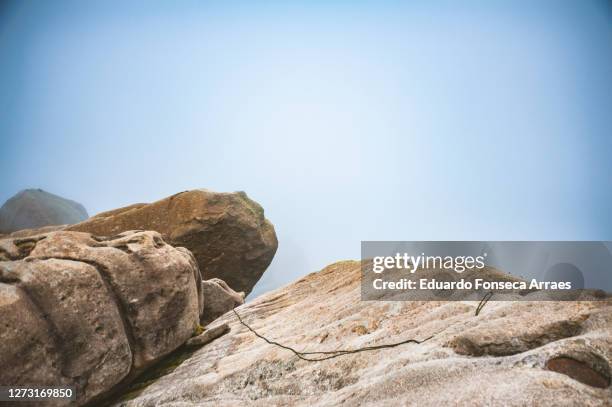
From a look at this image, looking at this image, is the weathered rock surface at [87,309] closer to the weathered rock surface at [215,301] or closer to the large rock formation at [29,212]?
the weathered rock surface at [215,301]

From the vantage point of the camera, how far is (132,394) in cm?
713

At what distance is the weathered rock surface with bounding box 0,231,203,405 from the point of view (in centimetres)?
561

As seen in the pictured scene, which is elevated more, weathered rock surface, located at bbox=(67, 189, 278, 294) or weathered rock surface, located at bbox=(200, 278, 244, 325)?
weathered rock surface, located at bbox=(67, 189, 278, 294)

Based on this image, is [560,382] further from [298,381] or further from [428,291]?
[428,291]

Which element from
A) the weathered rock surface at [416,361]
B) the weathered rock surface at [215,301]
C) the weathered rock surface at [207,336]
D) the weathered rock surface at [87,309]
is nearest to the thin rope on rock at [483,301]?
the weathered rock surface at [416,361]

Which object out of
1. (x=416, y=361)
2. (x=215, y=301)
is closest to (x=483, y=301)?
(x=416, y=361)

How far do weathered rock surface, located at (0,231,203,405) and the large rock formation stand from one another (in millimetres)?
43388

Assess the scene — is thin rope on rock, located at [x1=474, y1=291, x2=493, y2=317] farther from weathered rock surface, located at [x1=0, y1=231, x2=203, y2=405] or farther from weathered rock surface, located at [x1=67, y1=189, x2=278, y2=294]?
weathered rock surface, located at [x1=67, y1=189, x2=278, y2=294]

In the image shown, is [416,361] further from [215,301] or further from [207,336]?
[215,301]

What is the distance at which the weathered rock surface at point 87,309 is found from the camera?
18.4 ft

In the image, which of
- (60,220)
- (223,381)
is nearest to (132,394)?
(223,381)

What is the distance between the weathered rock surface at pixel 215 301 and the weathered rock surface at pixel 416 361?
3.82 meters

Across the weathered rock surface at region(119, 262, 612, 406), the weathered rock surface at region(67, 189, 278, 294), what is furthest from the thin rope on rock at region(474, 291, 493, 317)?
the weathered rock surface at region(67, 189, 278, 294)

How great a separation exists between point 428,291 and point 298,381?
3.62 m
